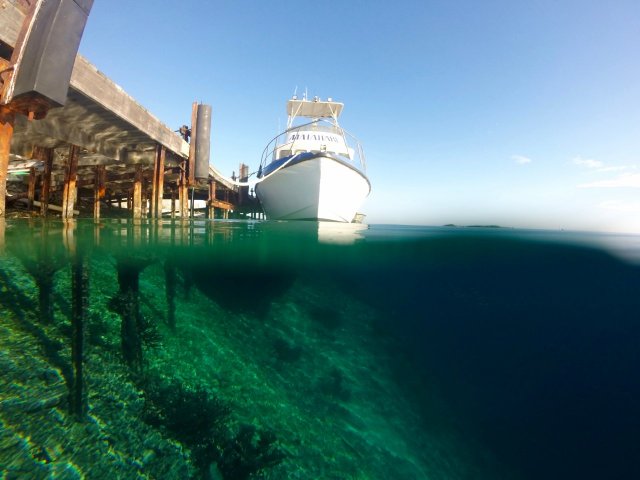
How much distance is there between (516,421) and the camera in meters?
3.76

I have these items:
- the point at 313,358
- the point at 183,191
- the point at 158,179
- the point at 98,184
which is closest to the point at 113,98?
the point at 158,179

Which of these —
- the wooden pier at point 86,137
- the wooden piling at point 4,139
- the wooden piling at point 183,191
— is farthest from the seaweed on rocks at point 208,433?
the wooden piling at point 183,191

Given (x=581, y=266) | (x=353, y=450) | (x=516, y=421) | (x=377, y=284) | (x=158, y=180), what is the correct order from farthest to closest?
1. (x=158, y=180)
2. (x=377, y=284)
3. (x=581, y=266)
4. (x=516, y=421)
5. (x=353, y=450)

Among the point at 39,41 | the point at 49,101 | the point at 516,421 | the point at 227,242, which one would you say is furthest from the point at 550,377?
the point at 39,41

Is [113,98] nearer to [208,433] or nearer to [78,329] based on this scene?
[78,329]

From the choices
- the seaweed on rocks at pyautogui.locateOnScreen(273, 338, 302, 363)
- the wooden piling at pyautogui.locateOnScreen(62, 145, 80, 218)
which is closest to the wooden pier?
the wooden piling at pyautogui.locateOnScreen(62, 145, 80, 218)

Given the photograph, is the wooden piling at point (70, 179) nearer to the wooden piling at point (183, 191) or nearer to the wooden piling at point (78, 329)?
the wooden piling at point (183, 191)

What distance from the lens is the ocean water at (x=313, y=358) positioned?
2830mm

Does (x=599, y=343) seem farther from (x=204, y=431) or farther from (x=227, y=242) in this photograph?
(x=227, y=242)

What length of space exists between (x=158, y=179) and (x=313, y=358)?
25.5 feet

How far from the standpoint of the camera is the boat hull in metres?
14.1

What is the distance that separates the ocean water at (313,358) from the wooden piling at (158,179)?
2.45 metres

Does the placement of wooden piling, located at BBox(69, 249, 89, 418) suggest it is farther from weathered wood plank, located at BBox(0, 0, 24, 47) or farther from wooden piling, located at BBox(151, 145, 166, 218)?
wooden piling, located at BBox(151, 145, 166, 218)

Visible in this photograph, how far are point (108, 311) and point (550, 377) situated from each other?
679 cm
